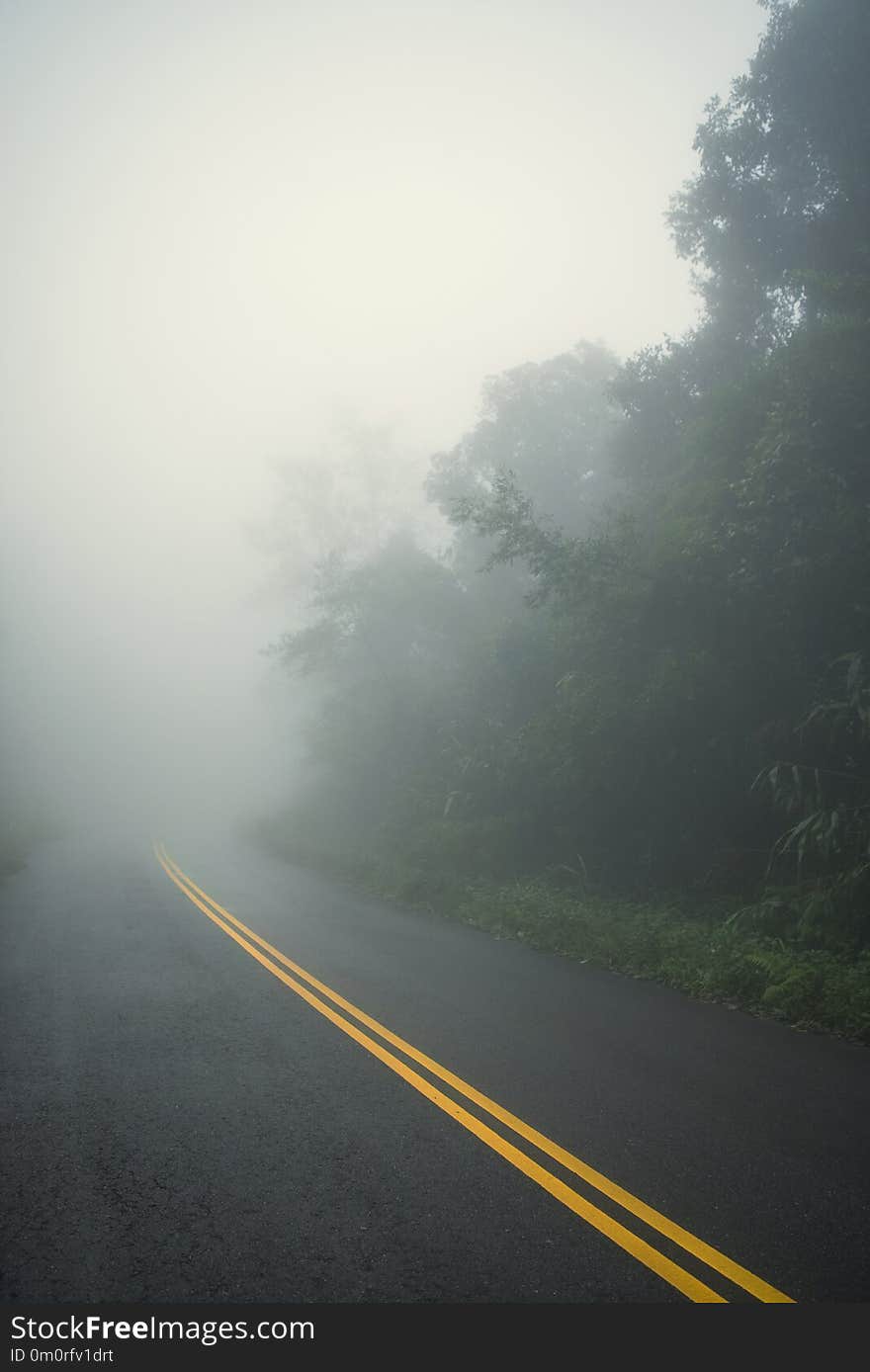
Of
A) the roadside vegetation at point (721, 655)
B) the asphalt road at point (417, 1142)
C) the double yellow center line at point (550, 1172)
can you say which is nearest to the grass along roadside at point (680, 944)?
the roadside vegetation at point (721, 655)

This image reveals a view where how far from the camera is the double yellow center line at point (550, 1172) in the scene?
2957 mm

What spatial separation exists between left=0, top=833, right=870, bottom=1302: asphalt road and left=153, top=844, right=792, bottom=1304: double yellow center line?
17 millimetres

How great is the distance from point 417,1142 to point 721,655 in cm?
974

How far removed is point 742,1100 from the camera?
4.76m

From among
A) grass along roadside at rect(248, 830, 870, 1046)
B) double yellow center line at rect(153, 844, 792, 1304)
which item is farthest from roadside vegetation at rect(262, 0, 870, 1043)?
double yellow center line at rect(153, 844, 792, 1304)

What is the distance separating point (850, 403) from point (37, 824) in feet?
114

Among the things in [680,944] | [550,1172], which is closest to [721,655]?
[680,944]

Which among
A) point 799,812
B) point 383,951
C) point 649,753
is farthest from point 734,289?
point 383,951

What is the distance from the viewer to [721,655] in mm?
11875

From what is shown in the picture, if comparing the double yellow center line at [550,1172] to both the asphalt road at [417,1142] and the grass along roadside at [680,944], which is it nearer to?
the asphalt road at [417,1142]

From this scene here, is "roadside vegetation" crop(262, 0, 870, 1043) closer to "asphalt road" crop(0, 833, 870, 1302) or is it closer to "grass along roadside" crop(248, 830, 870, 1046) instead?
"grass along roadside" crop(248, 830, 870, 1046)

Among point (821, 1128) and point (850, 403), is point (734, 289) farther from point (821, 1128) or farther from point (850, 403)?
point (821, 1128)

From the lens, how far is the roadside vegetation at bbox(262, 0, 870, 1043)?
9219mm

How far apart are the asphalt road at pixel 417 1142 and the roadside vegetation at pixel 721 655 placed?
1.97 meters
